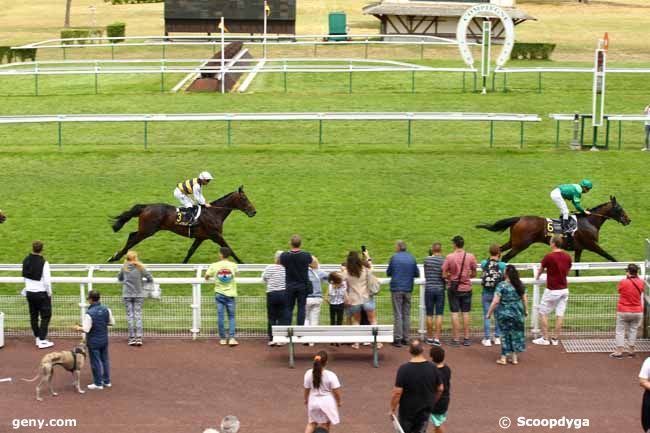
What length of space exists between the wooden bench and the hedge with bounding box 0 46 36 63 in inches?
1300

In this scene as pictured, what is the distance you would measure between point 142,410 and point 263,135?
17207 mm

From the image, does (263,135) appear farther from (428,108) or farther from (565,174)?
(565,174)

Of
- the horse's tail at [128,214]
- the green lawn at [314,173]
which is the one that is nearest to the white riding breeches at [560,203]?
the green lawn at [314,173]

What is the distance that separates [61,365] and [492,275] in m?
4.96

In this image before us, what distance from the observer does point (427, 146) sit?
26656 millimetres

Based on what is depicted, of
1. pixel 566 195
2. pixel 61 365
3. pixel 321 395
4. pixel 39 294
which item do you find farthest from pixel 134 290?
pixel 566 195

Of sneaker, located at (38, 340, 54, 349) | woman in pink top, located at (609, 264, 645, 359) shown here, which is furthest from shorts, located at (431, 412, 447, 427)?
sneaker, located at (38, 340, 54, 349)

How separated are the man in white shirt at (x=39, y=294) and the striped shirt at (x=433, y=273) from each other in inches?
171

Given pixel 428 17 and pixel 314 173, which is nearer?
pixel 314 173

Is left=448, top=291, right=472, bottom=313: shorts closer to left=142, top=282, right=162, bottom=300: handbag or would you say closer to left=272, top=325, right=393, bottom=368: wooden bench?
left=272, top=325, right=393, bottom=368: wooden bench

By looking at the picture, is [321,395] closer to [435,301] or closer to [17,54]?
[435,301]

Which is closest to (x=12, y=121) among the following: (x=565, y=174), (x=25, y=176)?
(x=25, y=176)

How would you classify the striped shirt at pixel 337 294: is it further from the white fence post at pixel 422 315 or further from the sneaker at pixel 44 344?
the sneaker at pixel 44 344

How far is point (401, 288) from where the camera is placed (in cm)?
1370
